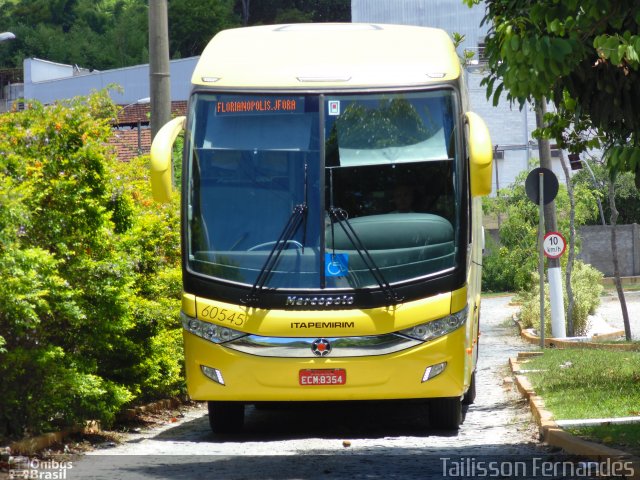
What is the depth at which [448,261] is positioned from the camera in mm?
10430

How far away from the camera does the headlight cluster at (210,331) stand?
10250 millimetres

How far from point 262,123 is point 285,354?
2166 millimetres

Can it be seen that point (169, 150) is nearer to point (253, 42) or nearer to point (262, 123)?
point (262, 123)

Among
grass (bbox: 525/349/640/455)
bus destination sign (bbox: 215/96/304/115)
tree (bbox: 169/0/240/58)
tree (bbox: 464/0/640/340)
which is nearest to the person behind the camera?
tree (bbox: 464/0/640/340)

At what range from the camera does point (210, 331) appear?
10.3 metres

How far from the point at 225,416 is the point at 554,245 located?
11.4 m

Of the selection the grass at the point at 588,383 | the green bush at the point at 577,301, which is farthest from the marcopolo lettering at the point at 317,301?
the green bush at the point at 577,301

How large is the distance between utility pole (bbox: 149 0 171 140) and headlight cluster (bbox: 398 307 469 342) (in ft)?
16.2

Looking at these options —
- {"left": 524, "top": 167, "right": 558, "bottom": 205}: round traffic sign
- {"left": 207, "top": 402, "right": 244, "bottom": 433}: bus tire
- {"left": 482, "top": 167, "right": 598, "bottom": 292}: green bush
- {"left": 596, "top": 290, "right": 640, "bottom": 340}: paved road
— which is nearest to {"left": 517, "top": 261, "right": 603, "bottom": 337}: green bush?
{"left": 596, "top": 290, "right": 640, "bottom": 340}: paved road

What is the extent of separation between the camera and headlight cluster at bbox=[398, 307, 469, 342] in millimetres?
10211

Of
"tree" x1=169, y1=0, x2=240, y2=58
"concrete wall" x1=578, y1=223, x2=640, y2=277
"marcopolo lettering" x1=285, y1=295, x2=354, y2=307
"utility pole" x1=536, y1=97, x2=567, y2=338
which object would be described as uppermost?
"tree" x1=169, y1=0, x2=240, y2=58

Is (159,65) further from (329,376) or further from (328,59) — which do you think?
(329,376)

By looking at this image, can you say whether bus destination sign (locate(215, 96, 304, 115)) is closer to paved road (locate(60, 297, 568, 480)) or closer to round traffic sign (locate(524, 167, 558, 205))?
paved road (locate(60, 297, 568, 480))

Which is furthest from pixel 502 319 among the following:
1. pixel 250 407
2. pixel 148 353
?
pixel 148 353
